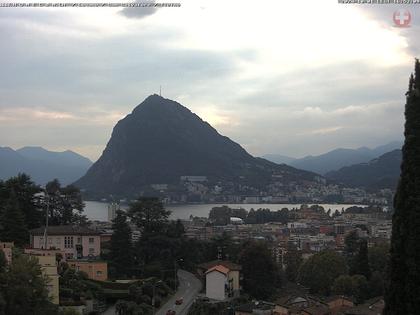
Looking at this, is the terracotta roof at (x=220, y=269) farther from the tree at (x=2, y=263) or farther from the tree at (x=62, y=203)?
the tree at (x=2, y=263)

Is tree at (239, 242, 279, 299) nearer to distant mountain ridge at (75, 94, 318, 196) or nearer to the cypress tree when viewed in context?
the cypress tree

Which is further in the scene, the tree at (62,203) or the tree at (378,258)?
the tree at (378,258)

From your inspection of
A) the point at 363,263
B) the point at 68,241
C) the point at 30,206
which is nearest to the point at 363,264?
the point at 363,263

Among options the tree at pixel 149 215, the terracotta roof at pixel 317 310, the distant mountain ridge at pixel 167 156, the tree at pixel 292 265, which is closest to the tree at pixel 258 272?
the tree at pixel 149 215

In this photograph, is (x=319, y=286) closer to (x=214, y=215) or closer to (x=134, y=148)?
(x=214, y=215)

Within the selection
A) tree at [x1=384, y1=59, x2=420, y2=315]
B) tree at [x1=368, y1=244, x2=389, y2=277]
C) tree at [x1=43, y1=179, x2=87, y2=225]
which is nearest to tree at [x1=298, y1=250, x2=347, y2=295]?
tree at [x1=368, y1=244, x2=389, y2=277]

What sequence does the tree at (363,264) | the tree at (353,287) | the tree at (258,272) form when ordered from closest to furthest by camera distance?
1. the tree at (353,287)
2. the tree at (258,272)
3. the tree at (363,264)

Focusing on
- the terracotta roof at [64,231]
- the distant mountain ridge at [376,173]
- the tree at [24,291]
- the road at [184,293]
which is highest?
the distant mountain ridge at [376,173]

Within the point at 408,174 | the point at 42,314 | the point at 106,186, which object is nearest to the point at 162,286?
the point at 42,314
